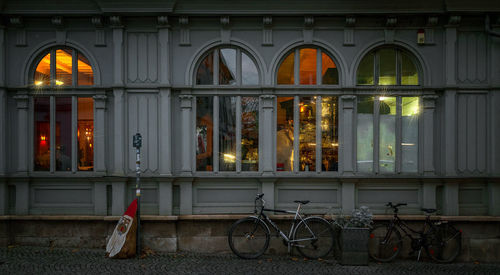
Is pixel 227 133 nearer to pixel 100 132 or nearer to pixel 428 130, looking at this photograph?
pixel 100 132

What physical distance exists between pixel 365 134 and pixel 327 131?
89cm

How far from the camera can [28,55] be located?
8.15 metres

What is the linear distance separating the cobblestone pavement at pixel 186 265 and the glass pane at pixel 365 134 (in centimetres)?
222

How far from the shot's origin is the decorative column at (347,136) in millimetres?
7938

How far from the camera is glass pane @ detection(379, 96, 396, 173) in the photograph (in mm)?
8078

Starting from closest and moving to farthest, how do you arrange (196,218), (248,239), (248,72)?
(248,239)
(196,218)
(248,72)

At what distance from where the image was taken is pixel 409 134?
809cm

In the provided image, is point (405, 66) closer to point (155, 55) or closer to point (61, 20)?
point (155, 55)

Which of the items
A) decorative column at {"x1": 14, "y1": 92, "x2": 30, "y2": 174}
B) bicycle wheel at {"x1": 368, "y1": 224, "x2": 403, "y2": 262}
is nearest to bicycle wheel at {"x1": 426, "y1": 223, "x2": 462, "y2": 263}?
bicycle wheel at {"x1": 368, "y1": 224, "x2": 403, "y2": 262}

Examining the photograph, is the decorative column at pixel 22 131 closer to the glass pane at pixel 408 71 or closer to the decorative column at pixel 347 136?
the decorative column at pixel 347 136

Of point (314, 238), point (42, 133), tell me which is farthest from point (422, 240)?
point (42, 133)

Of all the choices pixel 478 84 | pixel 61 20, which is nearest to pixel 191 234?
pixel 61 20

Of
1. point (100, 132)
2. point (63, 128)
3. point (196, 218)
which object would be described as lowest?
point (196, 218)

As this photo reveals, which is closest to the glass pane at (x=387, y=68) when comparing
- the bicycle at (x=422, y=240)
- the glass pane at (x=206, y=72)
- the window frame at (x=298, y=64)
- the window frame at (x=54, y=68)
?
the window frame at (x=298, y=64)
